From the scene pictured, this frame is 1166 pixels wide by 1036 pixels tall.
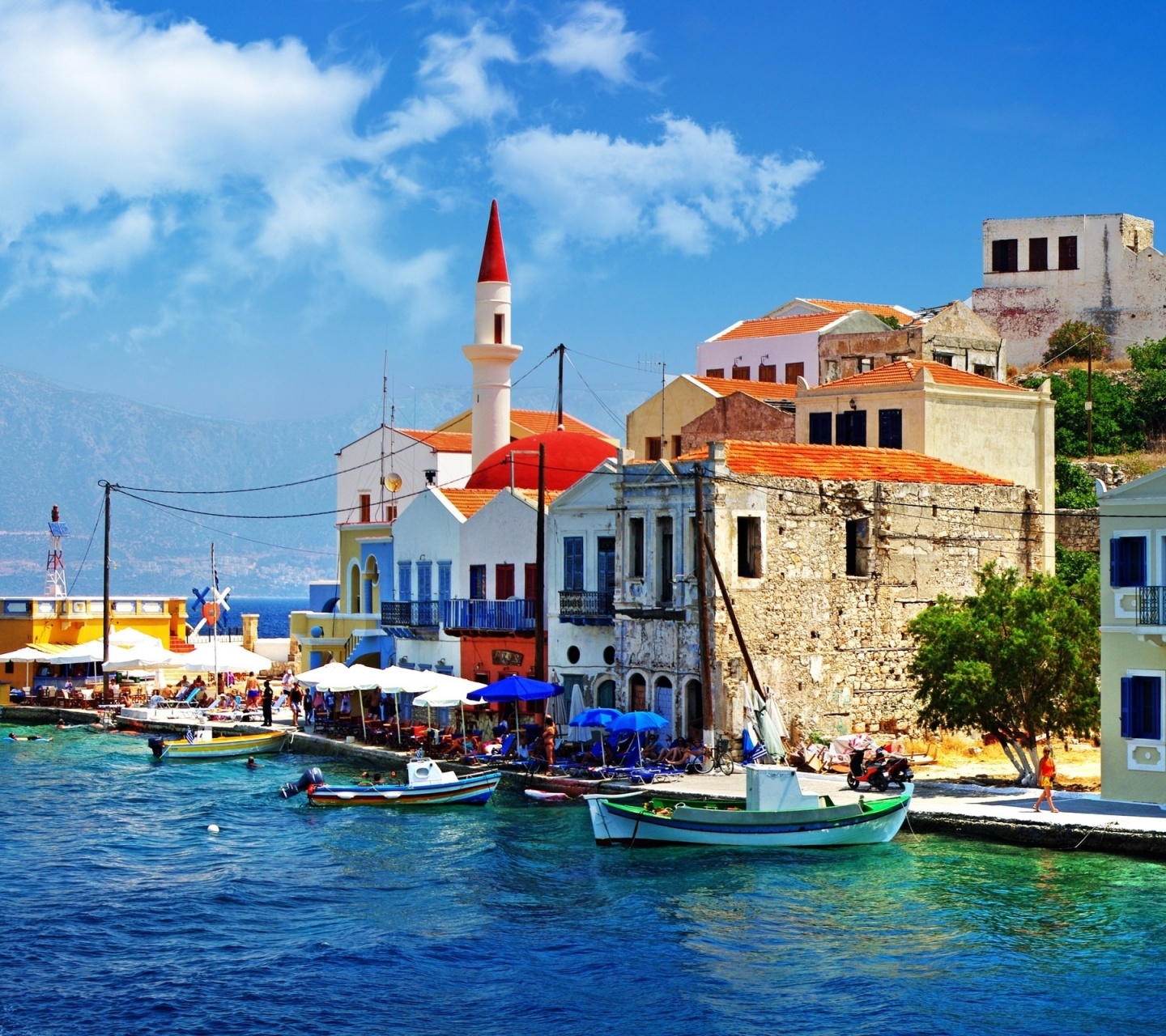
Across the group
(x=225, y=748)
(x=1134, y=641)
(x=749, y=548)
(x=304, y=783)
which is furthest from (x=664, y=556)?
(x=225, y=748)

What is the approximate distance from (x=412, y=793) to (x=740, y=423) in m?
19.9

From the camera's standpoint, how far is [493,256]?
59125mm

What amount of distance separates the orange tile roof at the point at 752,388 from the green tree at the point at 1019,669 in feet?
64.2

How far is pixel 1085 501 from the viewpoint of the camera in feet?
186

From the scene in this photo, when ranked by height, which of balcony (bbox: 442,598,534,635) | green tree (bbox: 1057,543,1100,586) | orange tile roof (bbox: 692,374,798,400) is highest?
orange tile roof (bbox: 692,374,798,400)

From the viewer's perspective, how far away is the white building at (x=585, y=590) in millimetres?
42406

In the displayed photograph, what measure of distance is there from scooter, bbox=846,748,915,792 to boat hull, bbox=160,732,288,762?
20278mm

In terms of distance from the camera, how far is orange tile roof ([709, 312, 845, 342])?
2611 inches

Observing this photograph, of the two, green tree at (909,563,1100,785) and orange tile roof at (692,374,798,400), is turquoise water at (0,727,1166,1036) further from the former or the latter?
orange tile roof at (692,374,798,400)

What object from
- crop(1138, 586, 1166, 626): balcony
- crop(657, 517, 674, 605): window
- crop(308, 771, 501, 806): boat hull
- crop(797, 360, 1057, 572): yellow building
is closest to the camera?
crop(1138, 586, 1166, 626): balcony

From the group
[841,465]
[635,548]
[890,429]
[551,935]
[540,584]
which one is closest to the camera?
[551,935]

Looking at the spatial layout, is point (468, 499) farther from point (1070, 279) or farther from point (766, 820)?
point (1070, 279)

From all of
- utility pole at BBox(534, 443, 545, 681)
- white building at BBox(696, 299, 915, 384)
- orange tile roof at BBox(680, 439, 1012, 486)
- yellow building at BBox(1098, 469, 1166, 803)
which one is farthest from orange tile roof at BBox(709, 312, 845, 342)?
yellow building at BBox(1098, 469, 1166, 803)

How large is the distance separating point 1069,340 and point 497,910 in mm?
53974
